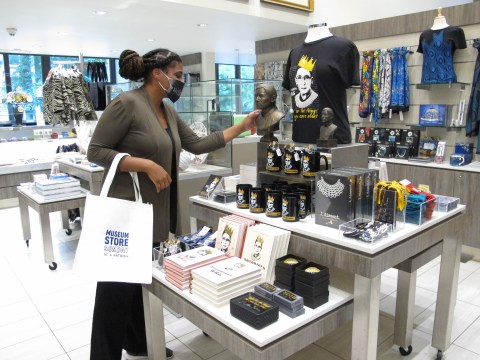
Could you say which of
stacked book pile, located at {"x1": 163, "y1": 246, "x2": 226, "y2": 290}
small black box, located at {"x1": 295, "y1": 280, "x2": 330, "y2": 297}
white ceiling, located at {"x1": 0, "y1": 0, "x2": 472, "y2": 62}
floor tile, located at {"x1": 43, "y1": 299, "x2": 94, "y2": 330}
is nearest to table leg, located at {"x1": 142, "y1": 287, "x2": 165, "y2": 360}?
stacked book pile, located at {"x1": 163, "y1": 246, "x2": 226, "y2": 290}

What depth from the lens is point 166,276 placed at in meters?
1.80

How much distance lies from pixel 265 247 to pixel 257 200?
303mm

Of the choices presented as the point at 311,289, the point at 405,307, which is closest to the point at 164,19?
the point at 405,307

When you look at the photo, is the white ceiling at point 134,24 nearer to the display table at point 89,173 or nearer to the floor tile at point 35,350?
the display table at point 89,173

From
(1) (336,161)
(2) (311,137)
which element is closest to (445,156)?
(2) (311,137)

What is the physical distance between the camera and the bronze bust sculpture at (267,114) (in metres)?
2.26

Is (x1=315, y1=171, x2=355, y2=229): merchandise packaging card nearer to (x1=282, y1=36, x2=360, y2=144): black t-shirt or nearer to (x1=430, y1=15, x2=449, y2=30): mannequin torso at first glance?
(x1=282, y1=36, x2=360, y2=144): black t-shirt

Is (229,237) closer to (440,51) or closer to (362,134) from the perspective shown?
(440,51)

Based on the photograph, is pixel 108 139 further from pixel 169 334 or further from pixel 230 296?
pixel 169 334

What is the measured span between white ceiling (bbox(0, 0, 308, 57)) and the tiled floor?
2.72 m

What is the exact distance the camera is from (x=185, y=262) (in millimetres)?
1734

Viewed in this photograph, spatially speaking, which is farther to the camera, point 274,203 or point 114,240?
point 274,203

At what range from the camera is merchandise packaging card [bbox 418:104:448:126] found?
4.11 m

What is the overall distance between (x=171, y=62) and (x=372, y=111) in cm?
328
